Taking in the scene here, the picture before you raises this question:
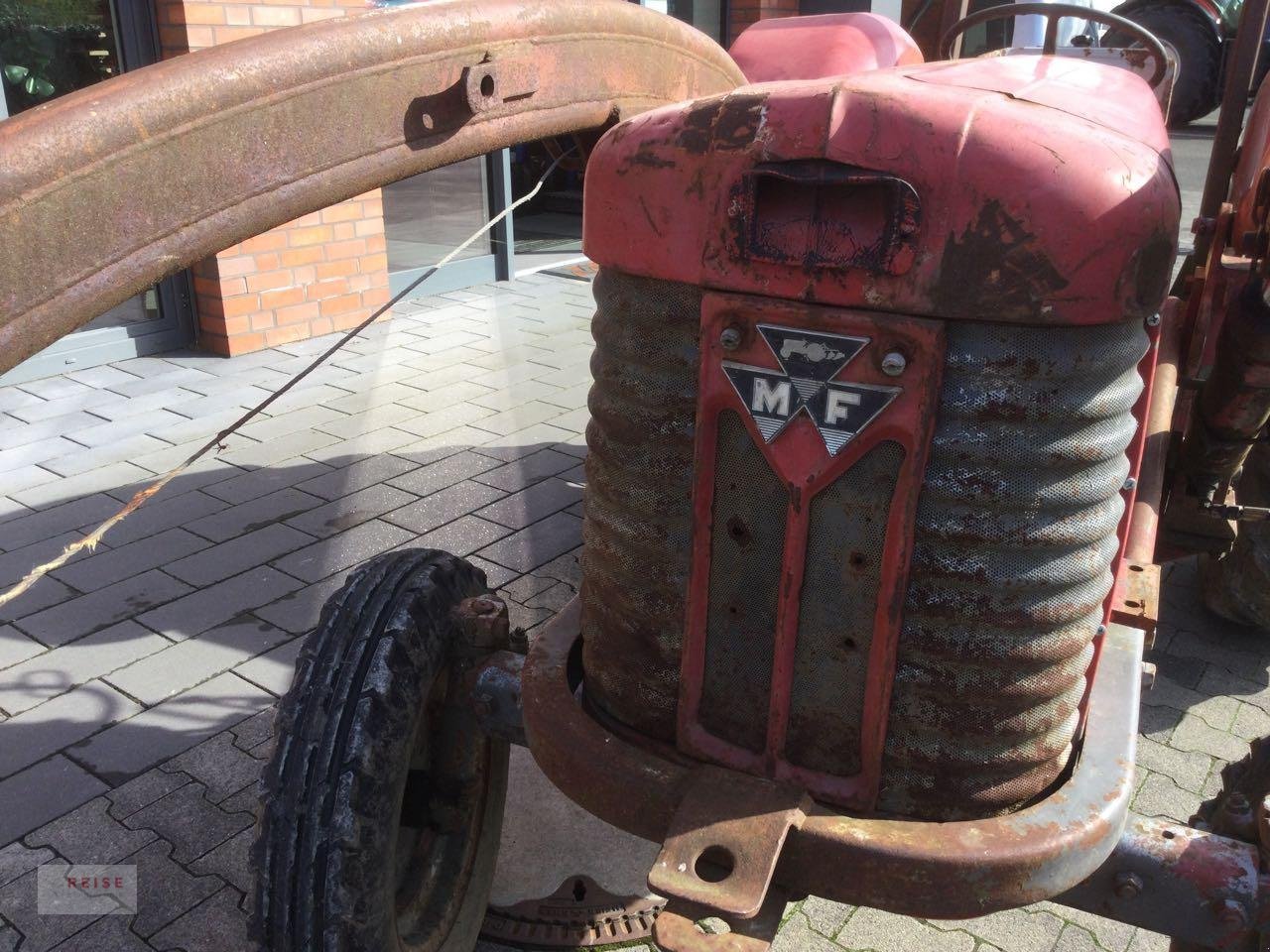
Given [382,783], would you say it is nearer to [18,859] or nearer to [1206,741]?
[18,859]

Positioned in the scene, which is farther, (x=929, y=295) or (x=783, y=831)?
(x=783, y=831)

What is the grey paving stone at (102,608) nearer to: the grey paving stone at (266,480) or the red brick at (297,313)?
the grey paving stone at (266,480)

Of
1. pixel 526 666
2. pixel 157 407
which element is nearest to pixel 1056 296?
pixel 526 666

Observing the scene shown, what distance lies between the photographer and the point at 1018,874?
1398 mm

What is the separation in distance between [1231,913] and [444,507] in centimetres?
308

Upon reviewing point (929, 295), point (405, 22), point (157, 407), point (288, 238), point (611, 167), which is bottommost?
point (157, 407)

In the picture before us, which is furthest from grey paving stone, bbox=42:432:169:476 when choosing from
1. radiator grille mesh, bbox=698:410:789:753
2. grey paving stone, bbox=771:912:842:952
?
radiator grille mesh, bbox=698:410:789:753

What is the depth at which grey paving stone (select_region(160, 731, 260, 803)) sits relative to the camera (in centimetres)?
264

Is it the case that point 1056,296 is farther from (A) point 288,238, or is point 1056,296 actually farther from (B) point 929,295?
(A) point 288,238

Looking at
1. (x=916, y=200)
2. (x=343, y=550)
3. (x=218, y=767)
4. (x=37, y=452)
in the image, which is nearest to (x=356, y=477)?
(x=343, y=550)

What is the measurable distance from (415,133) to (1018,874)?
121 cm

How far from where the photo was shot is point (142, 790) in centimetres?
263

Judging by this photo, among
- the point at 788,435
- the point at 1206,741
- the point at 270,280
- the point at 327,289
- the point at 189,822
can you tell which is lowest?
the point at 1206,741

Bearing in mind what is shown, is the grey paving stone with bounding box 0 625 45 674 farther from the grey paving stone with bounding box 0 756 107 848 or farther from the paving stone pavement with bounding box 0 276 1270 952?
the grey paving stone with bounding box 0 756 107 848
